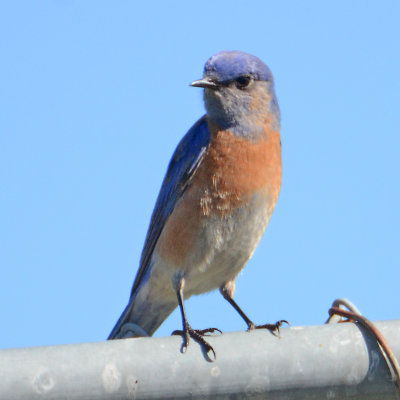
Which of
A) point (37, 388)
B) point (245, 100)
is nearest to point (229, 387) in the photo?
point (37, 388)

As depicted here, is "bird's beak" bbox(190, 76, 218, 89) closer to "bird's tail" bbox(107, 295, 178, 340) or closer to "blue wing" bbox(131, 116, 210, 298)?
"blue wing" bbox(131, 116, 210, 298)

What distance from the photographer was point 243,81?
20.5 ft

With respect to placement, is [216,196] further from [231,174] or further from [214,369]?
[214,369]

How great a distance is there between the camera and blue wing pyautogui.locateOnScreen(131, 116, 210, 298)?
588cm

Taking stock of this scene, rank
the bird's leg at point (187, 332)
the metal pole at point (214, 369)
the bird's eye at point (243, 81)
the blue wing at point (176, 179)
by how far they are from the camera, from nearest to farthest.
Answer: the metal pole at point (214, 369) < the bird's leg at point (187, 332) < the blue wing at point (176, 179) < the bird's eye at point (243, 81)

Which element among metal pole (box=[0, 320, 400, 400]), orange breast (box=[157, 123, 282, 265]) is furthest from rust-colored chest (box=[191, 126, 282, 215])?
metal pole (box=[0, 320, 400, 400])

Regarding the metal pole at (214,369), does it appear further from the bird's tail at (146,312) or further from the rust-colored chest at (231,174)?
the bird's tail at (146,312)

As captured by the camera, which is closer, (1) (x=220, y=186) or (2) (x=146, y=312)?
(1) (x=220, y=186)

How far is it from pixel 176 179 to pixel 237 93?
33.9 inches

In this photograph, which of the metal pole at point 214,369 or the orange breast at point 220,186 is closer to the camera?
the metal pole at point 214,369

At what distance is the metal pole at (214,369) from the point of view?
104 inches

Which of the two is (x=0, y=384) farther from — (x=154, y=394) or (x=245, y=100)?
(x=245, y=100)

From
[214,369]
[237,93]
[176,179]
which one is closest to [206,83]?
[237,93]

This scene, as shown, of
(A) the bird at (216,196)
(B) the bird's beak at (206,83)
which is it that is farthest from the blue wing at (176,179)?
(B) the bird's beak at (206,83)
